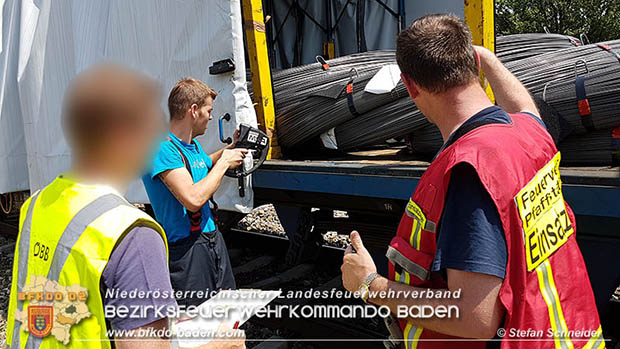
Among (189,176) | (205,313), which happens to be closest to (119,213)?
(205,313)

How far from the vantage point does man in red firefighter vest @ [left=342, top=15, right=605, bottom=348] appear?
→ 120 cm

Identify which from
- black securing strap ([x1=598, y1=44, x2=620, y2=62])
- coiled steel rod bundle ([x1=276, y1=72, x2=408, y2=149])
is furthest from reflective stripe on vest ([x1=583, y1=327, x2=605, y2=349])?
coiled steel rod bundle ([x1=276, y1=72, x2=408, y2=149])

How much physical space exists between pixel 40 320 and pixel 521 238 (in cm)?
114

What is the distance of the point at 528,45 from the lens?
318 cm

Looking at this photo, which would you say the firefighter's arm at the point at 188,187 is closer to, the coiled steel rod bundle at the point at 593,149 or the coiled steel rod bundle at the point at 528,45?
the coiled steel rod bundle at the point at 593,149

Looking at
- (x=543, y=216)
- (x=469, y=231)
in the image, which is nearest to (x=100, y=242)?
(x=469, y=231)

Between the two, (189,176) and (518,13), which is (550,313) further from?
(518,13)

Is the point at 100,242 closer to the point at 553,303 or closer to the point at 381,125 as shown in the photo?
the point at 553,303

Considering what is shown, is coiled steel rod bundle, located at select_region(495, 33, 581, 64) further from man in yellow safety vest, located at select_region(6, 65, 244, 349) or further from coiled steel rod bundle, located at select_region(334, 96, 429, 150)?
man in yellow safety vest, located at select_region(6, 65, 244, 349)

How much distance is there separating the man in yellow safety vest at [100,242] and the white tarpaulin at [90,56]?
72.4 inches

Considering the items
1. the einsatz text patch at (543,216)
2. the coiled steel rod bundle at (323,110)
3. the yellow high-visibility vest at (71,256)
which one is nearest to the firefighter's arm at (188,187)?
the coiled steel rod bundle at (323,110)

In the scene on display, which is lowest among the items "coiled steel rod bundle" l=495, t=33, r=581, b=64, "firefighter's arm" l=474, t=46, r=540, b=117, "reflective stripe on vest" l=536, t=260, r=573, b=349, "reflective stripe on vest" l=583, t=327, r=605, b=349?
"reflective stripe on vest" l=583, t=327, r=605, b=349

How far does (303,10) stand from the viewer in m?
5.77

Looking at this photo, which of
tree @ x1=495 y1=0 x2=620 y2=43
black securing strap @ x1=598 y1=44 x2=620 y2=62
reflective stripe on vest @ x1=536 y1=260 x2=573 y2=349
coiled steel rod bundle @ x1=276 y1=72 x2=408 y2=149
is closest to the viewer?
reflective stripe on vest @ x1=536 y1=260 x2=573 y2=349
